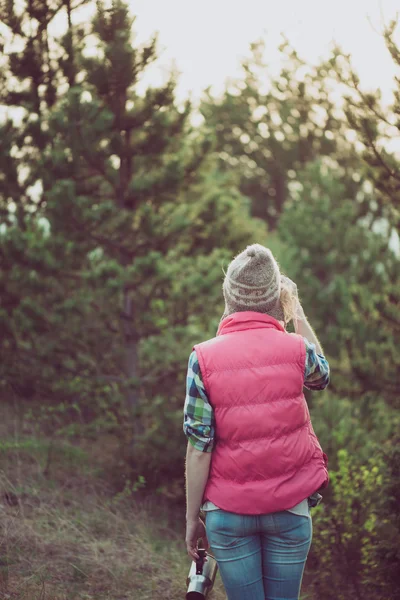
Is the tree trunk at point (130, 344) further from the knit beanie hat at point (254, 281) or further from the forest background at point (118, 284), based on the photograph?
the knit beanie hat at point (254, 281)

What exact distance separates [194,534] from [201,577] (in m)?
0.16

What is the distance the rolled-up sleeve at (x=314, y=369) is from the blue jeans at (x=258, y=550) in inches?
18.4

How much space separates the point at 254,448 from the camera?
225 centimetres

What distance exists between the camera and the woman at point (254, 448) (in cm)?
225

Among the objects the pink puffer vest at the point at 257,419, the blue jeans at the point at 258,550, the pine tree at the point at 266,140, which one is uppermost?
the pine tree at the point at 266,140

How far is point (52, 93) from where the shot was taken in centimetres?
768

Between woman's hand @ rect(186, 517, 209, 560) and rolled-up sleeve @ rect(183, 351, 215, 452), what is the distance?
316mm

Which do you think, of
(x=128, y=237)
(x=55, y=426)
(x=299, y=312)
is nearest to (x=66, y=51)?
(x=128, y=237)

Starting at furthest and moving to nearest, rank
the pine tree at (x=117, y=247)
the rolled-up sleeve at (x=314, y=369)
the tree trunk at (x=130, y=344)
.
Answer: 1. the tree trunk at (x=130, y=344)
2. the pine tree at (x=117, y=247)
3. the rolled-up sleeve at (x=314, y=369)

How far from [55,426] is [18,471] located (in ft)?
6.51

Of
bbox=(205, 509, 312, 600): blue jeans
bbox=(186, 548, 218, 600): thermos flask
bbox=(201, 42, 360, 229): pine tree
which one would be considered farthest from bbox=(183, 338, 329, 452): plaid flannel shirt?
bbox=(201, 42, 360, 229): pine tree

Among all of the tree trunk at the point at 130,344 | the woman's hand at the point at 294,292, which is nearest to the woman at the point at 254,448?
the woman's hand at the point at 294,292

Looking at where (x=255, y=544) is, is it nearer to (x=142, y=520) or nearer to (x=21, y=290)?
(x=142, y=520)

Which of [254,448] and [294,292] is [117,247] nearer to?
[294,292]
